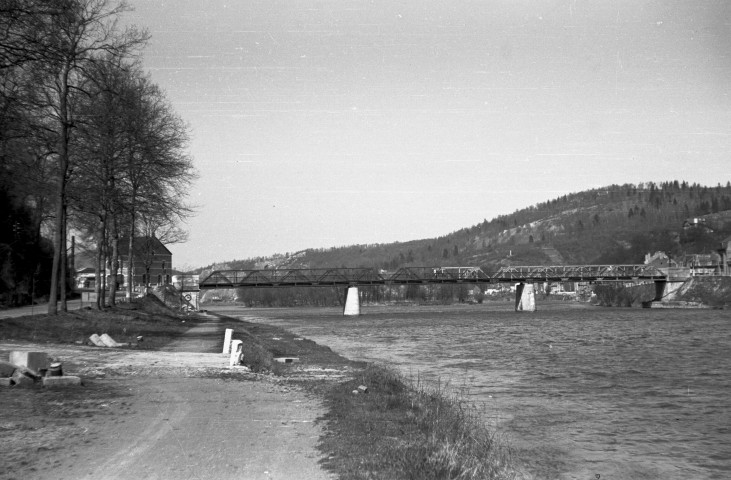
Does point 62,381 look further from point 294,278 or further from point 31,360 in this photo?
point 294,278

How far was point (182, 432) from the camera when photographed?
12688 mm

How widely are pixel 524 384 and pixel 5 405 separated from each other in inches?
729

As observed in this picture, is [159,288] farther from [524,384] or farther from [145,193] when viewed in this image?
[524,384]

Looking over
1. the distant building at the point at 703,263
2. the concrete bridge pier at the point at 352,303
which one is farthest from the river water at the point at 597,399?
the distant building at the point at 703,263

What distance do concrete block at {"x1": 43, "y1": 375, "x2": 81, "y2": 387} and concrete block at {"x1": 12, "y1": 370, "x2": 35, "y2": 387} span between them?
345 mm

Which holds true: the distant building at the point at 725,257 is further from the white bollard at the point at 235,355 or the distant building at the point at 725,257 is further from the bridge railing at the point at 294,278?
the white bollard at the point at 235,355

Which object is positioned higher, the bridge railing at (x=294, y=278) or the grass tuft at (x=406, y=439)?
the bridge railing at (x=294, y=278)

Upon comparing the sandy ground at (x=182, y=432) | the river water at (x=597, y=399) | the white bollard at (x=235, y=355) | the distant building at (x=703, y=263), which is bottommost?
the river water at (x=597, y=399)

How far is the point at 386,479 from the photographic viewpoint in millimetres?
9898

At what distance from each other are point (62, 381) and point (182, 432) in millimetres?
5415

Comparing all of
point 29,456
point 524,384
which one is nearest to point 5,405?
point 29,456

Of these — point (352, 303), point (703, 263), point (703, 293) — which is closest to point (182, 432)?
point (352, 303)

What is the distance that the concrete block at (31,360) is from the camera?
1730 centimetres

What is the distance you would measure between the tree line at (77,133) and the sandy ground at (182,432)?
28.5ft
